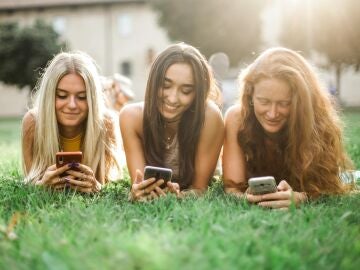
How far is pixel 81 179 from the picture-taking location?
442 centimetres

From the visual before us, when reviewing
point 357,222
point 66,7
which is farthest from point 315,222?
point 66,7

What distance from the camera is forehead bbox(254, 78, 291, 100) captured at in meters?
4.08

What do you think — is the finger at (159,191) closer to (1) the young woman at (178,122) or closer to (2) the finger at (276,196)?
(1) the young woman at (178,122)

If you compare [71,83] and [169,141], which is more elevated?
[71,83]

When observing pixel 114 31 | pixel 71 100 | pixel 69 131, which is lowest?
pixel 69 131

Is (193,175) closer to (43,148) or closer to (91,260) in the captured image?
(43,148)

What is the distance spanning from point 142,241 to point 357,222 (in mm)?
1533

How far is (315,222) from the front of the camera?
3174 millimetres

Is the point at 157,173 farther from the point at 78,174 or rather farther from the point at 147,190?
the point at 78,174

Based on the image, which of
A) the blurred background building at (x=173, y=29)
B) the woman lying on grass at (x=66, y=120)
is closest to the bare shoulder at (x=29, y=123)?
the woman lying on grass at (x=66, y=120)

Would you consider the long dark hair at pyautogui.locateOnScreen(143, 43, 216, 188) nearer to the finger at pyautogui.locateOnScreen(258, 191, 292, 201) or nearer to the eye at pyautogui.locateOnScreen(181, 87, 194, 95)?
the eye at pyautogui.locateOnScreen(181, 87, 194, 95)

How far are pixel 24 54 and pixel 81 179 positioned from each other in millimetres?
34403

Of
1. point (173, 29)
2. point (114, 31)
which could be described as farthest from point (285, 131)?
point (114, 31)

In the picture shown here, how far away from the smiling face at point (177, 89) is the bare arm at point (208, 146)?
0.87 feet
